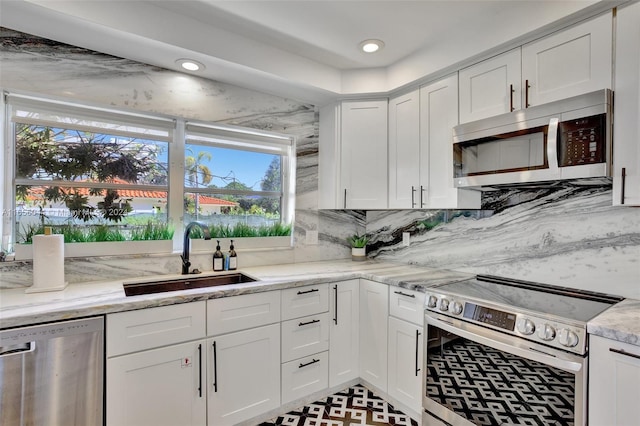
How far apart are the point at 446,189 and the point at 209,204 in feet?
5.91

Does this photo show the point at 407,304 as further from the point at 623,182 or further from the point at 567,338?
the point at 623,182

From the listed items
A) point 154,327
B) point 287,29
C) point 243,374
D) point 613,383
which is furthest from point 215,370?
point 287,29

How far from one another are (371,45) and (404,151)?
2.67 feet

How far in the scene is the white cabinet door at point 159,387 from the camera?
61.1 inches

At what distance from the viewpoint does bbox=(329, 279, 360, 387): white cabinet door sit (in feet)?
7.49

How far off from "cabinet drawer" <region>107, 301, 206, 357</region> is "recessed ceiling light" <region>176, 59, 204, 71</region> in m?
1.57

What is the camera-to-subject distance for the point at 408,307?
2.05m

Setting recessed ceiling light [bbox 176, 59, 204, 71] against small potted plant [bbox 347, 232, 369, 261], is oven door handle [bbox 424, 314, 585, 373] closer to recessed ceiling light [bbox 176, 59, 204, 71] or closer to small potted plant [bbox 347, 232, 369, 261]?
small potted plant [bbox 347, 232, 369, 261]

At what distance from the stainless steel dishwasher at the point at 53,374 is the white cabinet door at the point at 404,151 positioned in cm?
209

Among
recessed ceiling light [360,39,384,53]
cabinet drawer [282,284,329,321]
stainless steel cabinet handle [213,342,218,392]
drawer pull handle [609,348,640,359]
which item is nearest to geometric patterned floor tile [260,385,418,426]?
stainless steel cabinet handle [213,342,218,392]

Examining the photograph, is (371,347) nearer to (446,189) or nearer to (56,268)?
(446,189)

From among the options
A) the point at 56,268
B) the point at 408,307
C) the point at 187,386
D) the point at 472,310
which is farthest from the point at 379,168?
the point at 56,268

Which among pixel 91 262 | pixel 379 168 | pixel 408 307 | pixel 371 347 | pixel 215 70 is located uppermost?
pixel 215 70

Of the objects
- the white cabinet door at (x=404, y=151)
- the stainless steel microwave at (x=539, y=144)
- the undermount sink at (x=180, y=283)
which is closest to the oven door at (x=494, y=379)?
the stainless steel microwave at (x=539, y=144)
